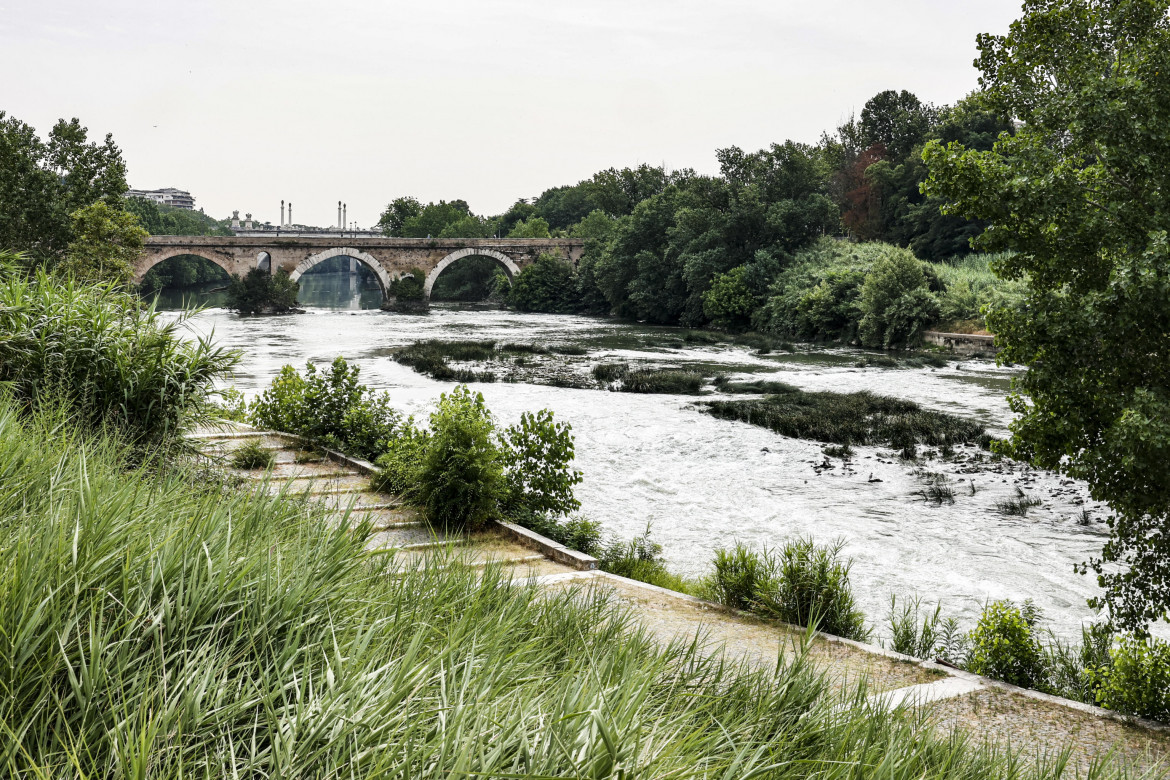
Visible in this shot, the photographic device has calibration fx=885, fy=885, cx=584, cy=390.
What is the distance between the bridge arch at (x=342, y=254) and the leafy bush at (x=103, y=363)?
50.5 m

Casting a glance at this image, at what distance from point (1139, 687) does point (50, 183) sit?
106 feet

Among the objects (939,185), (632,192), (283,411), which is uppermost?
(632,192)

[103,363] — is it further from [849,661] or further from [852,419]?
[852,419]

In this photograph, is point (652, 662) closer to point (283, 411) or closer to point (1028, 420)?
point (1028, 420)

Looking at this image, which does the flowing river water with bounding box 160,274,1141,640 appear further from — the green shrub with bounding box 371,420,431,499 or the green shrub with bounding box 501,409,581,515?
the green shrub with bounding box 371,420,431,499

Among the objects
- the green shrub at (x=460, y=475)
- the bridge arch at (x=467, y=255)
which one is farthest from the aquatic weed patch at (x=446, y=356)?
the bridge arch at (x=467, y=255)

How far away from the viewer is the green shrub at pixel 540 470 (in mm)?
8742

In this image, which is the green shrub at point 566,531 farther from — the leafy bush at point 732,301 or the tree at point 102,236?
the leafy bush at point 732,301

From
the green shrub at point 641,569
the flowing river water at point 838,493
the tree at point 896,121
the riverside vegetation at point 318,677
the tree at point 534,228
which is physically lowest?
the flowing river water at point 838,493

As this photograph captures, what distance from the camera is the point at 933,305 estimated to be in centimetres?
3095

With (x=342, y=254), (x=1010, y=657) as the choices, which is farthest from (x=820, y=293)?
(x=342, y=254)

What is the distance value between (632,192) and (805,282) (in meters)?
28.7

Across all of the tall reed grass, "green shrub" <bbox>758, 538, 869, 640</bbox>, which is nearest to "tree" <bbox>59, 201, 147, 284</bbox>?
"green shrub" <bbox>758, 538, 869, 640</bbox>

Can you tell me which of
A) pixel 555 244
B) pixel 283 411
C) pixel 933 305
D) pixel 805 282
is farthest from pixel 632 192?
pixel 283 411
